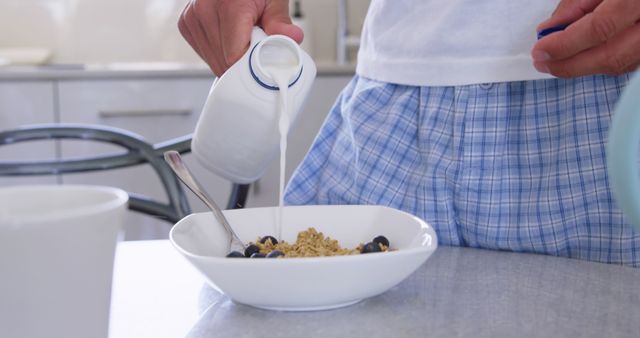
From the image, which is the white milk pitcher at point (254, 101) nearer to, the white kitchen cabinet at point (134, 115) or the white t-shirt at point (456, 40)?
the white t-shirt at point (456, 40)

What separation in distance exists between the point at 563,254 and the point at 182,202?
1.98ft

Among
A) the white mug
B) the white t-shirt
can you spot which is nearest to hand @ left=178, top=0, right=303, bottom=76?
the white t-shirt

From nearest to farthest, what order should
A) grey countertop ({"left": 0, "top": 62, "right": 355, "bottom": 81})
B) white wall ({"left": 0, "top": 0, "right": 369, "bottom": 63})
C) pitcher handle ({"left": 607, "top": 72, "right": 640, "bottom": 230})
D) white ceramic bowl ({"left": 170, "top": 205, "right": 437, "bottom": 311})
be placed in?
pitcher handle ({"left": 607, "top": 72, "right": 640, "bottom": 230}), white ceramic bowl ({"left": 170, "top": 205, "right": 437, "bottom": 311}), grey countertop ({"left": 0, "top": 62, "right": 355, "bottom": 81}), white wall ({"left": 0, "top": 0, "right": 369, "bottom": 63})

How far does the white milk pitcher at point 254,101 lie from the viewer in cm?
66

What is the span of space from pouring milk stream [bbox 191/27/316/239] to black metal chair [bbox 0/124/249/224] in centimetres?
42

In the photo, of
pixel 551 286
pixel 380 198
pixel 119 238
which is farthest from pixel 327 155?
pixel 119 238

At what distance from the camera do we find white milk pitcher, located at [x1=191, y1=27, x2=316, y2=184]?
663 mm

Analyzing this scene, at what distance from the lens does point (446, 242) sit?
804mm

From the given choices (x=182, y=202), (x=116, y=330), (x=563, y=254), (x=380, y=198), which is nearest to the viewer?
(x=116, y=330)

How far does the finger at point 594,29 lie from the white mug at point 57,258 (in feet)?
1.25

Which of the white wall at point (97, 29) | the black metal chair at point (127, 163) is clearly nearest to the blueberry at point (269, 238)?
the black metal chair at point (127, 163)

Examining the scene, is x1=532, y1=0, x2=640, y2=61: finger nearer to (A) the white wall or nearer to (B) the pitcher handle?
(B) the pitcher handle

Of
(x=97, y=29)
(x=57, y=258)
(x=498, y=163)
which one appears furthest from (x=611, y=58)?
(x=97, y=29)

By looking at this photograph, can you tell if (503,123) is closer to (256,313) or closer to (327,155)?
(327,155)
